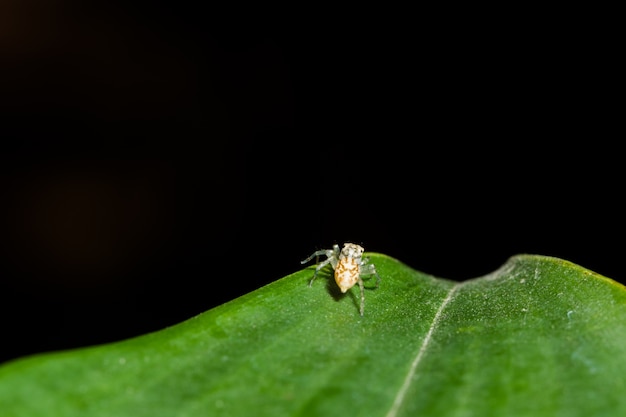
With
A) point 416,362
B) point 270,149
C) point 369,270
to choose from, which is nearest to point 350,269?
point 369,270

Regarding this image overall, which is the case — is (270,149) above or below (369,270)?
above

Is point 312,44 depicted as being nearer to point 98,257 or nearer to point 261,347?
point 98,257

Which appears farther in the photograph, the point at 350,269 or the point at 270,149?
the point at 270,149

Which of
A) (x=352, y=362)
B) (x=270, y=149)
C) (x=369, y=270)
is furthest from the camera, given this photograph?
(x=270, y=149)

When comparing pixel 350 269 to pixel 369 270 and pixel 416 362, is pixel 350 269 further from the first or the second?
pixel 416 362

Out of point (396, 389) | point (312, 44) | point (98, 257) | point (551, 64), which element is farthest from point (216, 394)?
point (312, 44)

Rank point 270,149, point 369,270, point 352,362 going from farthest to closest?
point 270,149 < point 369,270 < point 352,362

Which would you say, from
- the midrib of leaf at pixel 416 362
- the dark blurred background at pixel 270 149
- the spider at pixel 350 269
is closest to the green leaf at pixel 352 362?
the midrib of leaf at pixel 416 362

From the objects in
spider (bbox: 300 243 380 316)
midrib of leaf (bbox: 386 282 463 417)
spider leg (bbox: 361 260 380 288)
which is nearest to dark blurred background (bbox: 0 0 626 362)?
spider (bbox: 300 243 380 316)

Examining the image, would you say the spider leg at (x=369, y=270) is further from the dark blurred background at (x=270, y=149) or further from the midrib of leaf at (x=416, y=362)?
the dark blurred background at (x=270, y=149)
